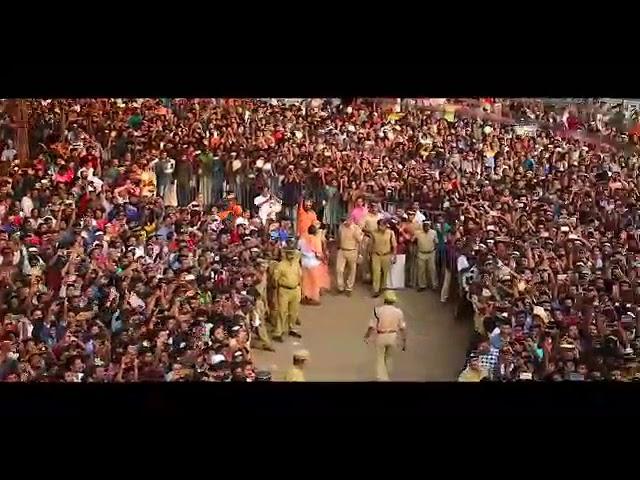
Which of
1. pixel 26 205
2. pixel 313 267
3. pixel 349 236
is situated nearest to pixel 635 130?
pixel 349 236

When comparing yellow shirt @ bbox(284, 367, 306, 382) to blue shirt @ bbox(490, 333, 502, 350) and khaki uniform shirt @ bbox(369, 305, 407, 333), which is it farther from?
blue shirt @ bbox(490, 333, 502, 350)

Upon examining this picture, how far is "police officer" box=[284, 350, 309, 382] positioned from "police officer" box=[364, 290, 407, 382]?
49 cm

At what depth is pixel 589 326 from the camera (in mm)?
7711

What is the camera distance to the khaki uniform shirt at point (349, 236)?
25.5 ft

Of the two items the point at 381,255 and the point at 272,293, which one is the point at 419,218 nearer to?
the point at 381,255

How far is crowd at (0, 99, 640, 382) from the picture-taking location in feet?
25.1

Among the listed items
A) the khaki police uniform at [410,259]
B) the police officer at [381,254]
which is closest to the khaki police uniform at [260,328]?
the police officer at [381,254]

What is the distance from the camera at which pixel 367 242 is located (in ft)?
25.5

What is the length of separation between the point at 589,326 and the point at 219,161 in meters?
3.17

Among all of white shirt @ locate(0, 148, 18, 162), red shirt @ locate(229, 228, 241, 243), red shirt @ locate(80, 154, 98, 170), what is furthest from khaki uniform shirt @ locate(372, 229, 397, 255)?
white shirt @ locate(0, 148, 18, 162)

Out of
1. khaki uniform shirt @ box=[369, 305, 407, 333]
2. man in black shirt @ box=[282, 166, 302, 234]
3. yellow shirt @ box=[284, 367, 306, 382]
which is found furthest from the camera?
man in black shirt @ box=[282, 166, 302, 234]

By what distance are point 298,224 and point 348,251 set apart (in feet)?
1.46
